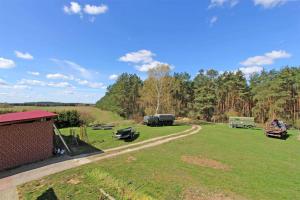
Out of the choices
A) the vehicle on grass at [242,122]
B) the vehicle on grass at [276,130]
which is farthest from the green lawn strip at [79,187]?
the vehicle on grass at [242,122]

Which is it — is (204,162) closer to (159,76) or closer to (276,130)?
(276,130)

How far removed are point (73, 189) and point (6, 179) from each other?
4.28 m

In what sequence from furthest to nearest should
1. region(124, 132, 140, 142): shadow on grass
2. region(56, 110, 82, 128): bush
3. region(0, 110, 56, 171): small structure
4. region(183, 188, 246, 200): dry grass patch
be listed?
region(56, 110, 82, 128): bush → region(124, 132, 140, 142): shadow on grass → region(0, 110, 56, 171): small structure → region(183, 188, 246, 200): dry grass patch

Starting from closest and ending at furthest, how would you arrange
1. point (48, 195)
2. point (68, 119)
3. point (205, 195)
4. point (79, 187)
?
1. point (205, 195)
2. point (48, 195)
3. point (79, 187)
4. point (68, 119)

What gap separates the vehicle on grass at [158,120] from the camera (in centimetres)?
2533

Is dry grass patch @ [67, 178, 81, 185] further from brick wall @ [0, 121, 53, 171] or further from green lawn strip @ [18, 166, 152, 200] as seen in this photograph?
brick wall @ [0, 121, 53, 171]

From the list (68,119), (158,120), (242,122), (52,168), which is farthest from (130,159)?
(242,122)

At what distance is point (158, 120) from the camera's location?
84.6 ft

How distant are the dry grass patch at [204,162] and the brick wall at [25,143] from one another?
366 inches

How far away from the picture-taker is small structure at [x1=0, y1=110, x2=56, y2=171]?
1123 cm

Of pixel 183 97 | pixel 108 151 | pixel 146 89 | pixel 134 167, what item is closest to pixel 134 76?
pixel 183 97

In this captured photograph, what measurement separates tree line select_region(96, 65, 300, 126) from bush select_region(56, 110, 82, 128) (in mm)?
11930

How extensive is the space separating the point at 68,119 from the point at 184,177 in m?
23.3

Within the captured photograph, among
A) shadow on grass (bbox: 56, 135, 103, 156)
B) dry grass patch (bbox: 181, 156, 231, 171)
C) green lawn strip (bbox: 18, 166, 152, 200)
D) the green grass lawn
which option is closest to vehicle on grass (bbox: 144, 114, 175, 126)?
shadow on grass (bbox: 56, 135, 103, 156)
